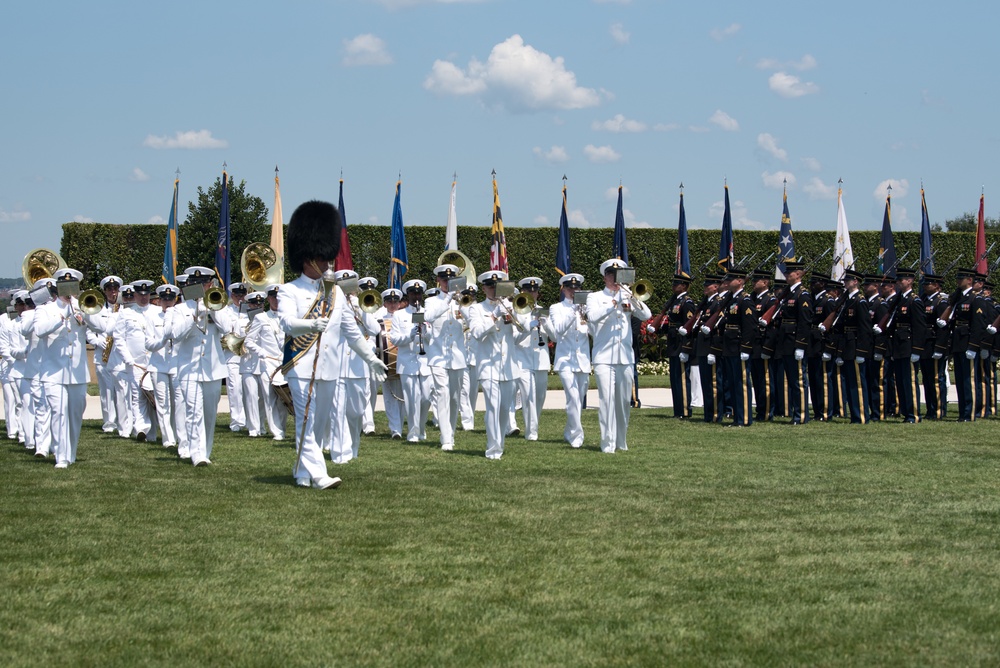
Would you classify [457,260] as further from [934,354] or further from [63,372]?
[934,354]

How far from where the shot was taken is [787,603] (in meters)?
6.64

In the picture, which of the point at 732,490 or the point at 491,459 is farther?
the point at 491,459

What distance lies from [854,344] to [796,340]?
100 cm

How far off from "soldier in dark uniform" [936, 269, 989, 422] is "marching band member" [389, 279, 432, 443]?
8.05 metres

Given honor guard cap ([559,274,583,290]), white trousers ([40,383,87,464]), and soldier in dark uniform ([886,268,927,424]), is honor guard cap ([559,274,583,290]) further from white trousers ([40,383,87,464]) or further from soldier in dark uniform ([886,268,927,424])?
white trousers ([40,383,87,464])

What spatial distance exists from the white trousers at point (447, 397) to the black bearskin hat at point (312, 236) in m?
3.93

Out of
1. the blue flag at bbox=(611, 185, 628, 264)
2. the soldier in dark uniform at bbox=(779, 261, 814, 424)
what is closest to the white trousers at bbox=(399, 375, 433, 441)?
the soldier in dark uniform at bbox=(779, 261, 814, 424)

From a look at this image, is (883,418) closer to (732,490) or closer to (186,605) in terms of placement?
(732,490)

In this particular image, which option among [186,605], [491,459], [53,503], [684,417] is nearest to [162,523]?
[53,503]

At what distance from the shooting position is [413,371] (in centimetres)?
1563

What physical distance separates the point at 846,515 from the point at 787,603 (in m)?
2.94

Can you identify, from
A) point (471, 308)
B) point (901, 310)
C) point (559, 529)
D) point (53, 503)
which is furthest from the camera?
point (901, 310)

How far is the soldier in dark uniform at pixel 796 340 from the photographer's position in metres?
17.6

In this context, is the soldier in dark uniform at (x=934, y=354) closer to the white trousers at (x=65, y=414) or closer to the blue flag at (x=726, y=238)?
the blue flag at (x=726, y=238)
